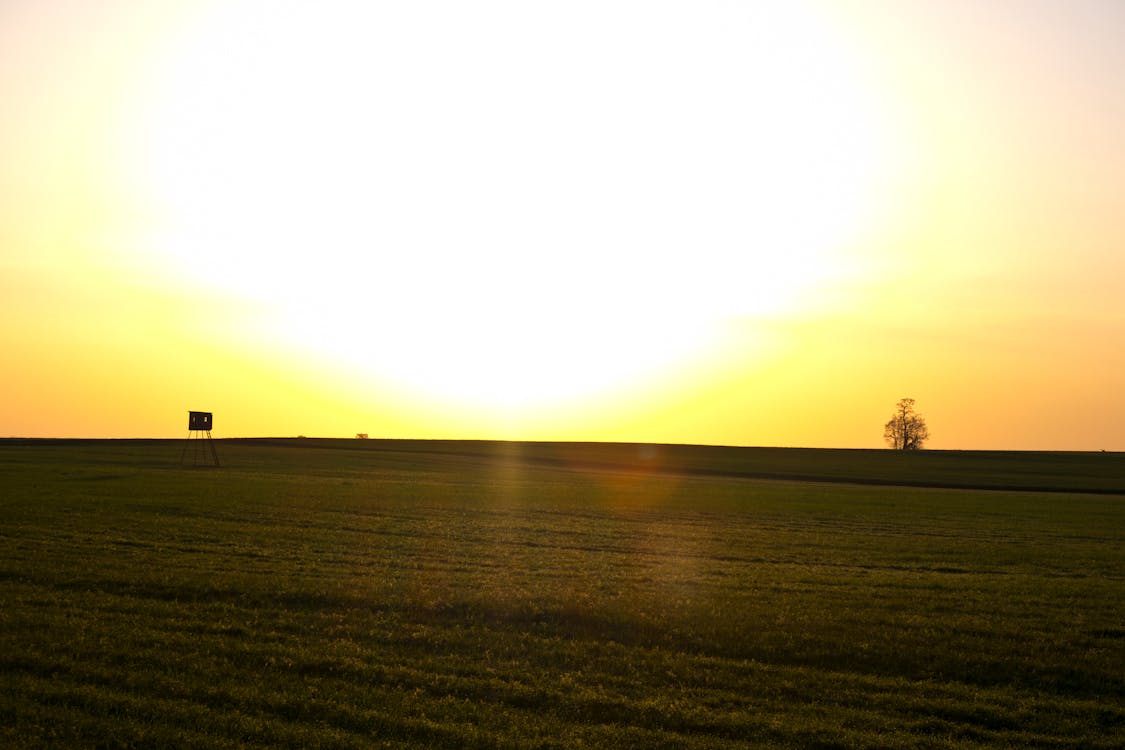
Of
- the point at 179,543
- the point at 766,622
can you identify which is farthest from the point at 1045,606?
the point at 179,543

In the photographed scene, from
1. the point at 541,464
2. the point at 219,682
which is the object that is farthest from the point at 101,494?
the point at 541,464

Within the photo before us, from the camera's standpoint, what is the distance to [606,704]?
62.4 ft

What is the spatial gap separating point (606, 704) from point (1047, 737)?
866cm

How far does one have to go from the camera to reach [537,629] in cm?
2494

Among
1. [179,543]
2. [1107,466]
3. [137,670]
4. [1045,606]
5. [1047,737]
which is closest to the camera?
Answer: [1047,737]

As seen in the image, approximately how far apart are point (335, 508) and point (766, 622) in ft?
108

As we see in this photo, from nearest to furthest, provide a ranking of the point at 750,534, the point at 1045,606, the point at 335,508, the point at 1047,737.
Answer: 1. the point at 1047,737
2. the point at 1045,606
3. the point at 750,534
4. the point at 335,508

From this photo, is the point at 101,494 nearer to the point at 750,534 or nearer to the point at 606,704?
the point at 750,534

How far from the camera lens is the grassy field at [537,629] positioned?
17656mm

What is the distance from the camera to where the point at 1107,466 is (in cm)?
14562

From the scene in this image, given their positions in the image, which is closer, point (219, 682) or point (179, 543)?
point (219, 682)

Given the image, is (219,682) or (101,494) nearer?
(219,682)

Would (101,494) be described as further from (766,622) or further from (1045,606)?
(1045,606)

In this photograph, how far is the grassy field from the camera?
17.7 m
